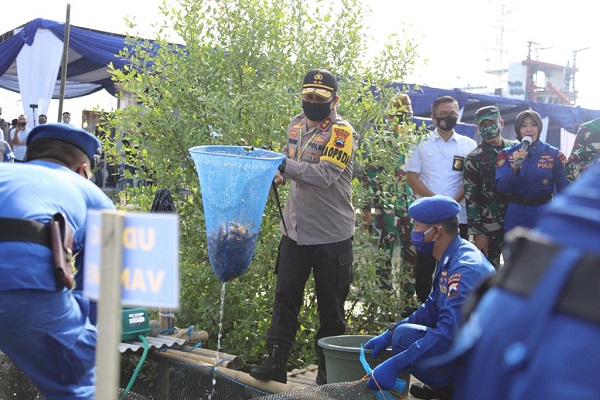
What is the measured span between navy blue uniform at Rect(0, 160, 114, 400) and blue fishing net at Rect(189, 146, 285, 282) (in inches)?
54.6

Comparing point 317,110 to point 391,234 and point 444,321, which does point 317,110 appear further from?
point 391,234

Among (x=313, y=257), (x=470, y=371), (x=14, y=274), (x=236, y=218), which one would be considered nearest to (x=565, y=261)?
(x=470, y=371)

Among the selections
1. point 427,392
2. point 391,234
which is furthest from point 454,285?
point 391,234

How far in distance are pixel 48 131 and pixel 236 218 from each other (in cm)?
140

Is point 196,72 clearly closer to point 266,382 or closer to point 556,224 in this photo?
point 266,382

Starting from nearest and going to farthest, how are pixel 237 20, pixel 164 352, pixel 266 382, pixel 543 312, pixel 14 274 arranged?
pixel 543 312 < pixel 14 274 < pixel 266 382 < pixel 164 352 < pixel 237 20

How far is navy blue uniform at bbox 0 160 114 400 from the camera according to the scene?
290 cm

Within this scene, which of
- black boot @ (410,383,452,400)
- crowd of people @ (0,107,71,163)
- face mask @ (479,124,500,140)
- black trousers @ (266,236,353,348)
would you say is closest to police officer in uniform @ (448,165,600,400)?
black boot @ (410,383,452,400)

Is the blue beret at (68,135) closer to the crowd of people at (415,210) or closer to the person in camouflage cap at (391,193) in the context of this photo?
the crowd of people at (415,210)

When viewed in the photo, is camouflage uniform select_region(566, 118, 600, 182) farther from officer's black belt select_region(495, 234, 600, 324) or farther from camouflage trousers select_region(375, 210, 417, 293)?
officer's black belt select_region(495, 234, 600, 324)

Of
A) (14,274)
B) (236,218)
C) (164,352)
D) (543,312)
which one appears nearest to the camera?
(543,312)

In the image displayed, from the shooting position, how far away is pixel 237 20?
6090 mm

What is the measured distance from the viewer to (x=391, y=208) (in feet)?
23.3

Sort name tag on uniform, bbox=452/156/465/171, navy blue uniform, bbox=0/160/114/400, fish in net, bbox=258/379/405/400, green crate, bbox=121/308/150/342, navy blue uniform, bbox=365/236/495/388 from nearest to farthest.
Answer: navy blue uniform, bbox=0/160/114/400 < navy blue uniform, bbox=365/236/495/388 < fish in net, bbox=258/379/405/400 < green crate, bbox=121/308/150/342 < name tag on uniform, bbox=452/156/465/171
